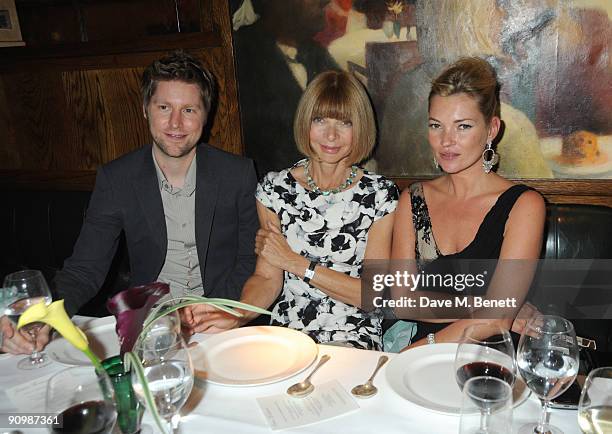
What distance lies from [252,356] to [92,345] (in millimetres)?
450

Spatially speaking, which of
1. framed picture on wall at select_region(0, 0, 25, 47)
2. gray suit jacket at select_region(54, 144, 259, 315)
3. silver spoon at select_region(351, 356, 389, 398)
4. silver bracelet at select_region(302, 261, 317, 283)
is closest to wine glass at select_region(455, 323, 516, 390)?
silver spoon at select_region(351, 356, 389, 398)

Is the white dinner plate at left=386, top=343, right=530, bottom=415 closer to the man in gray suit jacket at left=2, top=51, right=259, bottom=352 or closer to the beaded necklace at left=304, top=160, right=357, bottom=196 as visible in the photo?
the beaded necklace at left=304, top=160, right=357, bottom=196

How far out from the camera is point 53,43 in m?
3.00

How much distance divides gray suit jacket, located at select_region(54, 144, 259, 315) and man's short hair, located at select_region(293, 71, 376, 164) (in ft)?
1.33

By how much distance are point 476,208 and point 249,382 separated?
118 centimetres

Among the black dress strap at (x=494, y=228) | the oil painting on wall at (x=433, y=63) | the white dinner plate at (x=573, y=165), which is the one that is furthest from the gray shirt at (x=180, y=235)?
the white dinner plate at (x=573, y=165)

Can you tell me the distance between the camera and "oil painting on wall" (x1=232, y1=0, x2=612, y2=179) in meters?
2.16

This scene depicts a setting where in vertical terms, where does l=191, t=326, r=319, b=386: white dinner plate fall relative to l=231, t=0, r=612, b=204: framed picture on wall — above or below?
below

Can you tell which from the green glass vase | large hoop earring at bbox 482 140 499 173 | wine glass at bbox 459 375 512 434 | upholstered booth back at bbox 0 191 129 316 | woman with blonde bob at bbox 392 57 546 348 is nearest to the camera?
wine glass at bbox 459 375 512 434

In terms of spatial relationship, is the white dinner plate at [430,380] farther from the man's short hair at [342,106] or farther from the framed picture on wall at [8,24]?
the framed picture on wall at [8,24]

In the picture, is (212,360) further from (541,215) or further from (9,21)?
(9,21)

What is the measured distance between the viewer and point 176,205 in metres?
2.19

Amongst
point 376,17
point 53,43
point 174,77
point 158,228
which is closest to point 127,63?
point 53,43

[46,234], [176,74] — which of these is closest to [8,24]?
[46,234]
